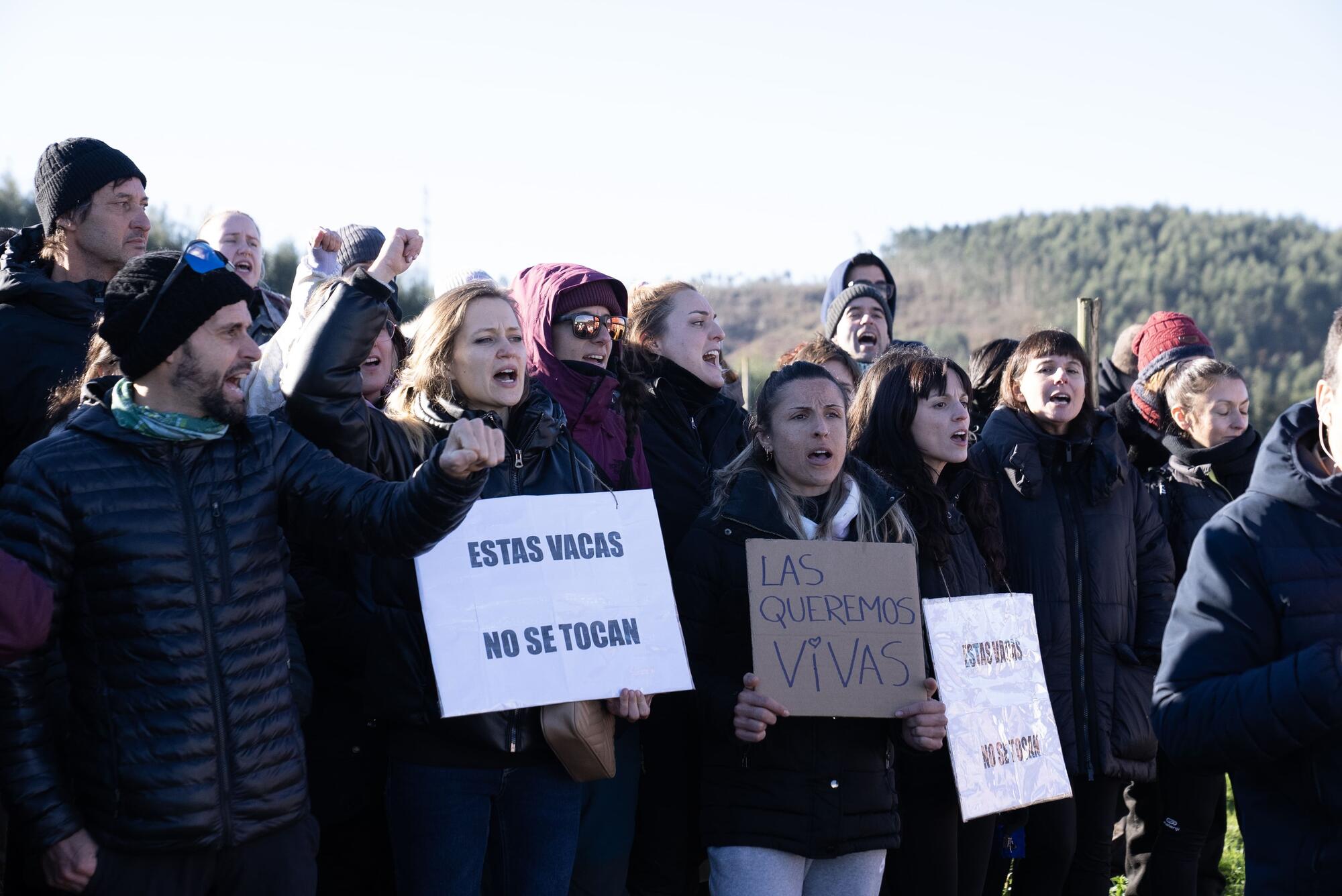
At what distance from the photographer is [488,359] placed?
161 inches

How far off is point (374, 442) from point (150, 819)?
4.39 feet

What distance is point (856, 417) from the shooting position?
17.1ft

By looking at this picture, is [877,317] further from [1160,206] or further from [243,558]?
[1160,206]

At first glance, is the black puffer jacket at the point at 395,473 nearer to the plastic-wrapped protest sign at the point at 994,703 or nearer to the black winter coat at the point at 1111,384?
the plastic-wrapped protest sign at the point at 994,703

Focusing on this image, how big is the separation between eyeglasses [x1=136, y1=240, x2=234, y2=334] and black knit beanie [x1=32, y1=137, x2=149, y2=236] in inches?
52.6

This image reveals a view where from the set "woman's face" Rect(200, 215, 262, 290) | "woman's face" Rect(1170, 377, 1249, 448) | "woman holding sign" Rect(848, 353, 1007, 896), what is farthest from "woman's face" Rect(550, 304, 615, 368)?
"woman's face" Rect(1170, 377, 1249, 448)

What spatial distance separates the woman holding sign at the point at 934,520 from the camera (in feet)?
14.8

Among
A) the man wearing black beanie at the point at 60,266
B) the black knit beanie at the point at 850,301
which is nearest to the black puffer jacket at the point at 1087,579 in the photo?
the black knit beanie at the point at 850,301

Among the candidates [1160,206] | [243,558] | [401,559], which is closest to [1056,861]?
[401,559]

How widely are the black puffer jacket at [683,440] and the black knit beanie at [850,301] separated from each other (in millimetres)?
2082

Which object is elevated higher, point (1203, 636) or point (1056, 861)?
point (1203, 636)

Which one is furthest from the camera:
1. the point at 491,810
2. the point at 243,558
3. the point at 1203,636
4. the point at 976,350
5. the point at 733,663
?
the point at 976,350

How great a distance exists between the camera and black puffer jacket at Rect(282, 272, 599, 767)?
3.58m

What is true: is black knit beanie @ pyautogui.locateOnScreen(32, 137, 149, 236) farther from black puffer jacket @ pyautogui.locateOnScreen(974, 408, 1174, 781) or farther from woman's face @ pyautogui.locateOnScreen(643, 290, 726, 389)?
black puffer jacket @ pyautogui.locateOnScreen(974, 408, 1174, 781)
